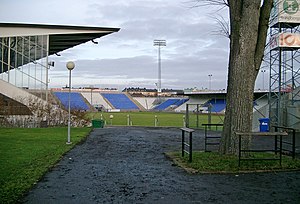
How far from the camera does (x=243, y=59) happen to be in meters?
10.8

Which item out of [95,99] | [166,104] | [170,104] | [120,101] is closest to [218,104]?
[170,104]

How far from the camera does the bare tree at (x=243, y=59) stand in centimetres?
1073

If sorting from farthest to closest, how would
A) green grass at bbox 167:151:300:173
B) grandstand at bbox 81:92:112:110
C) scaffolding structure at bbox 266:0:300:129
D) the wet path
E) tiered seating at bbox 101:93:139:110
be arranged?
tiered seating at bbox 101:93:139:110 → grandstand at bbox 81:92:112:110 → scaffolding structure at bbox 266:0:300:129 → green grass at bbox 167:151:300:173 → the wet path

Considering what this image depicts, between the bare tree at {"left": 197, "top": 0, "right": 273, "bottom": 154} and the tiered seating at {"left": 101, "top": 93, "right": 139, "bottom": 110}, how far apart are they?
82.8 metres

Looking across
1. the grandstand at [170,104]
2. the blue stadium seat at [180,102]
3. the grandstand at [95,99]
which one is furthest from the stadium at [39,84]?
the blue stadium seat at [180,102]

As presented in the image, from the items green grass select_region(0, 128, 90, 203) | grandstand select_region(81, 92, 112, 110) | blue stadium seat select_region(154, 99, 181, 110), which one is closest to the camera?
green grass select_region(0, 128, 90, 203)

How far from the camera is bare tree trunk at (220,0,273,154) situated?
10734mm

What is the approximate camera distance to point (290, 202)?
6.29 metres

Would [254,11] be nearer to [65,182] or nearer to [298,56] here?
[65,182]

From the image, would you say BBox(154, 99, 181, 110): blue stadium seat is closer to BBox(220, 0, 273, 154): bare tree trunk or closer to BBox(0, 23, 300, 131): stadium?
BBox(0, 23, 300, 131): stadium

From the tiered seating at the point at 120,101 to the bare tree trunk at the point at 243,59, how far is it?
272 feet

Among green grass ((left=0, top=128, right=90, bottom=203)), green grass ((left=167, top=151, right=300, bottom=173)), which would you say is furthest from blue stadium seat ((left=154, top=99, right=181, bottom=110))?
green grass ((left=167, top=151, right=300, bottom=173))

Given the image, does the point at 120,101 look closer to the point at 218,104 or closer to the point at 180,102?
the point at 180,102

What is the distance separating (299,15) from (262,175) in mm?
19525
